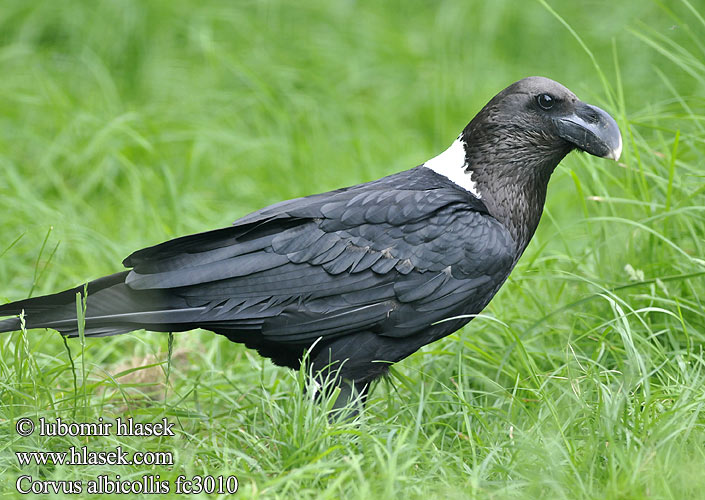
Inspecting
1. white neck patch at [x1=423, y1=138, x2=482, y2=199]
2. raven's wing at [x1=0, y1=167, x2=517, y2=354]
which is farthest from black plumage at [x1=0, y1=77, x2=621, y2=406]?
white neck patch at [x1=423, y1=138, x2=482, y2=199]

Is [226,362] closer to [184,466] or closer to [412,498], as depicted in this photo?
[184,466]

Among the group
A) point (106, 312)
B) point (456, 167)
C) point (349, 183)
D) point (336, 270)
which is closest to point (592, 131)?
point (456, 167)

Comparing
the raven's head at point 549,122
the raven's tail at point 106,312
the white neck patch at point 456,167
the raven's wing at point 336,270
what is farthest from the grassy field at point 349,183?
the white neck patch at point 456,167

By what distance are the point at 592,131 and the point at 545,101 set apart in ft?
0.74

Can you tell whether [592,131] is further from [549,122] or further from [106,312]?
[106,312]

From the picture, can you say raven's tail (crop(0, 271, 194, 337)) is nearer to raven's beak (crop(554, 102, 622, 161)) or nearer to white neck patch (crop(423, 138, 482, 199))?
white neck patch (crop(423, 138, 482, 199))

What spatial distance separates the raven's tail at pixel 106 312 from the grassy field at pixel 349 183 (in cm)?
16

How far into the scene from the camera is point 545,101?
11.7ft

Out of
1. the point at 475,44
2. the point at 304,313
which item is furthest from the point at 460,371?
the point at 475,44

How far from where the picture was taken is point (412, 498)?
277 centimetres

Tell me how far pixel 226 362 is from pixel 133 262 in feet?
3.32

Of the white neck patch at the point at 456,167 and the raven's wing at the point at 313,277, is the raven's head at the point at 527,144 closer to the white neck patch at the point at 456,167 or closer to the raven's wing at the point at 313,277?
the white neck patch at the point at 456,167

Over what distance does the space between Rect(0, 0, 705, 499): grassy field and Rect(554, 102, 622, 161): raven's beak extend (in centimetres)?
41

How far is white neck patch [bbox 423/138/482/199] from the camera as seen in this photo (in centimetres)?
362
